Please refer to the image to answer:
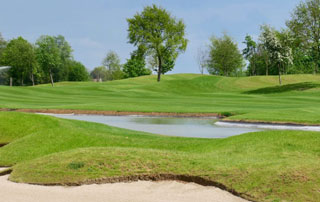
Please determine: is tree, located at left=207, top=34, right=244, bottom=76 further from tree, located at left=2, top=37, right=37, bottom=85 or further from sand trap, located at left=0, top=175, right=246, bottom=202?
sand trap, located at left=0, top=175, right=246, bottom=202

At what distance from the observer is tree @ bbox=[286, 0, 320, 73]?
6128cm

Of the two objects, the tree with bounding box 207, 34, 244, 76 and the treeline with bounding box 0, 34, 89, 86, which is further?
the tree with bounding box 207, 34, 244, 76

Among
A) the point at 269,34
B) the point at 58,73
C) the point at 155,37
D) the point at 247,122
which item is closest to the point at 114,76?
the point at 58,73

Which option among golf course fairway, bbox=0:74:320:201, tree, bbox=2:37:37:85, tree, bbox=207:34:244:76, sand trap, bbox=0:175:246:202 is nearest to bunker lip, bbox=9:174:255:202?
golf course fairway, bbox=0:74:320:201

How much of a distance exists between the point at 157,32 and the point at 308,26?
28.3m

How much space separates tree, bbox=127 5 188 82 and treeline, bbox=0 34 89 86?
23.0m

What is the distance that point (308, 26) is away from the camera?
61.8m

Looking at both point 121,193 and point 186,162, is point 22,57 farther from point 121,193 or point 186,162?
point 121,193

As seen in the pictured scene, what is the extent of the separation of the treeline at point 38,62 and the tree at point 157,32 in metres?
23.0

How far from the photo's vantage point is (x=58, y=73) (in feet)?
409

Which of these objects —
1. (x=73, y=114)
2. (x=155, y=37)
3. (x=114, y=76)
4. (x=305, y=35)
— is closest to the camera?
(x=73, y=114)

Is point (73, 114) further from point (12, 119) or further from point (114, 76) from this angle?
point (114, 76)

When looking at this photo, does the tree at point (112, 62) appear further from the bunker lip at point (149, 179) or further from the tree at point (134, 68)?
the bunker lip at point (149, 179)

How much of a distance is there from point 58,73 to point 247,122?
109629 mm
